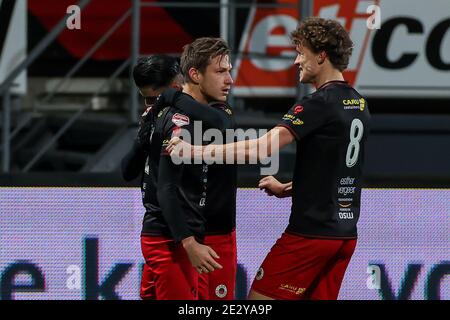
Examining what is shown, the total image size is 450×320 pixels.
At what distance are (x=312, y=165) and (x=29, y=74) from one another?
5207 mm

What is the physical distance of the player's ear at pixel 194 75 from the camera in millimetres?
5121

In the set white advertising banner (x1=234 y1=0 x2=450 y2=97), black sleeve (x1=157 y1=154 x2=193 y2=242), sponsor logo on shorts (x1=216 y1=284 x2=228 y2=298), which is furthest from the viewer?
white advertising banner (x1=234 y1=0 x2=450 y2=97)

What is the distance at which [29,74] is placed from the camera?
32.0 ft

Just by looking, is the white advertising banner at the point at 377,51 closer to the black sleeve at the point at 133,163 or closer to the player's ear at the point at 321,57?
the black sleeve at the point at 133,163

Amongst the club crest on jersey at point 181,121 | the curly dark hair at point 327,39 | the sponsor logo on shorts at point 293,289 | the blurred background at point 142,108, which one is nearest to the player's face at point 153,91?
the club crest on jersey at point 181,121

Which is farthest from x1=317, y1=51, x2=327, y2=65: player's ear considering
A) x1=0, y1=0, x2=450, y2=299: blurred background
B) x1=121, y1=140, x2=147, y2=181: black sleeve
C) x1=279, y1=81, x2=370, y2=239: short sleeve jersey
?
x1=0, y1=0, x2=450, y2=299: blurred background

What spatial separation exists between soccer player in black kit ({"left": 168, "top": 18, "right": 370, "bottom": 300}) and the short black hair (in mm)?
622

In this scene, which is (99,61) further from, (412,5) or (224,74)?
(224,74)

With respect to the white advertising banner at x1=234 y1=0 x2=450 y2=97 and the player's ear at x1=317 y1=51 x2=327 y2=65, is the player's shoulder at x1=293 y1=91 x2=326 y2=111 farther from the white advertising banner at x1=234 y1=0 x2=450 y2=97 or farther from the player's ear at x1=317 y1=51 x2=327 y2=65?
the white advertising banner at x1=234 y1=0 x2=450 y2=97

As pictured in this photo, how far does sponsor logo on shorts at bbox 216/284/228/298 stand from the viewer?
5.34m

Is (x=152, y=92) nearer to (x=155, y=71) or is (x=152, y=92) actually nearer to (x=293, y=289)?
(x=155, y=71)

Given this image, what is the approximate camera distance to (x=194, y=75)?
16.8 ft
